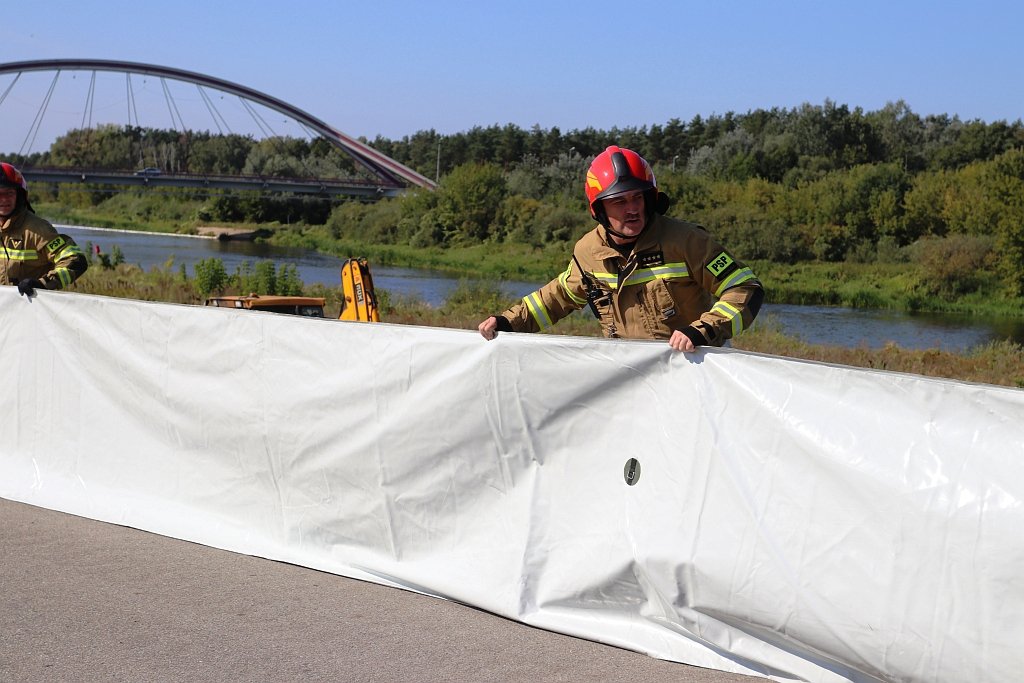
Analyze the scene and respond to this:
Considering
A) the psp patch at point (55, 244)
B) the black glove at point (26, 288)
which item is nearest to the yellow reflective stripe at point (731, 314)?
the black glove at point (26, 288)

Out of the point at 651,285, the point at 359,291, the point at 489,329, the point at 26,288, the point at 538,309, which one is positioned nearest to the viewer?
the point at 489,329

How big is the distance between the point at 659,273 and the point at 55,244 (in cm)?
525

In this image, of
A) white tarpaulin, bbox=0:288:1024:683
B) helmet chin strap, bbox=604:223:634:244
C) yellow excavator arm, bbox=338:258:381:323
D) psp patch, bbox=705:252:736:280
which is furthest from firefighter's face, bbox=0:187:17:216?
yellow excavator arm, bbox=338:258:381:323

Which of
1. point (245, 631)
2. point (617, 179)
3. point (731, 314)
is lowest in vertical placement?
→ point (245, 631)

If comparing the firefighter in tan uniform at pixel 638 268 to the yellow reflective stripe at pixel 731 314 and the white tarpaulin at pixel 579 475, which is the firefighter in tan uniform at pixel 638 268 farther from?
the white tarpaulin at pixel 579 475

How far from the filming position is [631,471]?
15.1 feet

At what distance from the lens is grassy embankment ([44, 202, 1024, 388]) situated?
2125 centimetres

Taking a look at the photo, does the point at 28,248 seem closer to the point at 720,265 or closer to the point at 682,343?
the point at 720,265

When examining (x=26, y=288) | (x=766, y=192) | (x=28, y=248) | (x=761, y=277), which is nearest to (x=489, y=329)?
(x=26, y=288)

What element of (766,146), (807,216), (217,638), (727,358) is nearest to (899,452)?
(727,358)

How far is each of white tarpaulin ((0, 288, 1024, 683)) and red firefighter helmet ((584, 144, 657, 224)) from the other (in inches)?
37.0

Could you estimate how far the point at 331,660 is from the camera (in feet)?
14.1

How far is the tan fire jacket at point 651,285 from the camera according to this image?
208 inches

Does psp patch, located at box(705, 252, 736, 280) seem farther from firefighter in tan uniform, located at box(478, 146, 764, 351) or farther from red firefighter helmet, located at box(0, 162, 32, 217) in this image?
red firefighter helmet, located at box(0, 162, 32, 217)
